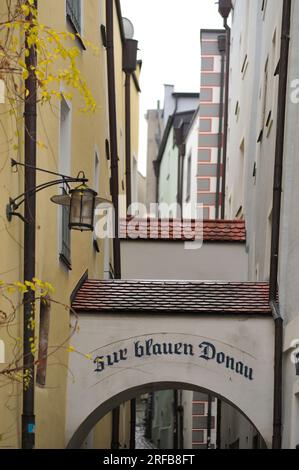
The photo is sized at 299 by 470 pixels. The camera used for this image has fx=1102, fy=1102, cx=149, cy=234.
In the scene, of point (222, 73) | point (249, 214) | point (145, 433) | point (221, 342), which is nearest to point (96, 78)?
point (249, 214)

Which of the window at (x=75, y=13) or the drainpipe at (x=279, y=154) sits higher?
the window at (x=75, y=13)

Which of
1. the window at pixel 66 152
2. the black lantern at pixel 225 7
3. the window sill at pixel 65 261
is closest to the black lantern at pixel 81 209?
the window sill at pixel 65 261

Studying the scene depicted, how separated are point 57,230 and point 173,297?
222cm

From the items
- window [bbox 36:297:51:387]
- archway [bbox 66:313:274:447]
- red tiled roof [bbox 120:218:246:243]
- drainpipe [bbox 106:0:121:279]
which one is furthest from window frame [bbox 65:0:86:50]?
red tiled roof [bbox 120:218:246:243]

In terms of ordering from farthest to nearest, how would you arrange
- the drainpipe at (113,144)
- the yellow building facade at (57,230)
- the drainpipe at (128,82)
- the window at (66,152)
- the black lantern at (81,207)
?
the drainpipe at (128,82), the drainpipe at (113,144), the window at (66,152), the black lantern at (81,207), the yellow building facade at (57,230)

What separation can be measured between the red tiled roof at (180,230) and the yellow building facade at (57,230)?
0.58m

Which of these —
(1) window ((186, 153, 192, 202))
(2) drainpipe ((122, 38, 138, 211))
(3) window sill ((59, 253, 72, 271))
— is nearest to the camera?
(3) window sill ((59, 253, 72, 271))

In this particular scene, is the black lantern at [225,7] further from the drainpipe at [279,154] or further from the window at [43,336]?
the window at [43,336]

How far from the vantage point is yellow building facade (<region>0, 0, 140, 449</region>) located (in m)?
9.12

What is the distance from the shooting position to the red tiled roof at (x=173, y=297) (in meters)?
13.1

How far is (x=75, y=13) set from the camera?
549 inches

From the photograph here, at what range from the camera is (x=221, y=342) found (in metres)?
13.0

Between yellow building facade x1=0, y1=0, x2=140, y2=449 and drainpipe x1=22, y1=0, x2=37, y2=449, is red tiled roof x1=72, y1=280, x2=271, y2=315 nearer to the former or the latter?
yellow building facade x1=0, y1=0, x2=140, y2=449

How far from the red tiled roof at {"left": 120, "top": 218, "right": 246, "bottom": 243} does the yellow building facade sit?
1.89 ft
